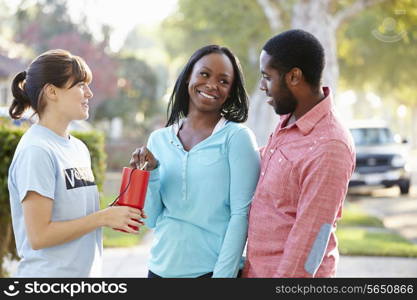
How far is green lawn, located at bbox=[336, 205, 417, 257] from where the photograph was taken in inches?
362

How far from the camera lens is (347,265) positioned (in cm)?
834

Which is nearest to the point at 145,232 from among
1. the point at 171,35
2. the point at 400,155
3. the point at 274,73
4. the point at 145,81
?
the point at 400,155

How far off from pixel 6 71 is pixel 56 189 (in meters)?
25.3

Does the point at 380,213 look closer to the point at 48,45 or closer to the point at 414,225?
the point at 414,225

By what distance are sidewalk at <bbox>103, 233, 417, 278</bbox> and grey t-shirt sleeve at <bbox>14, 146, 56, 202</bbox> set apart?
15.6 ft

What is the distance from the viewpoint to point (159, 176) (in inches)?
129

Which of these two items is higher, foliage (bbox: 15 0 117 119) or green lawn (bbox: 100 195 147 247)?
foliage (bbox: 15 0 117 119)

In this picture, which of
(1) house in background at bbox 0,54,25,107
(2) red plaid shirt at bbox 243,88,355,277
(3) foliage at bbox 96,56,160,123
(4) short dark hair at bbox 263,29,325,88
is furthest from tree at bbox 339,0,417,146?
(2) red plaid shirt at bbox 243,88,355,277

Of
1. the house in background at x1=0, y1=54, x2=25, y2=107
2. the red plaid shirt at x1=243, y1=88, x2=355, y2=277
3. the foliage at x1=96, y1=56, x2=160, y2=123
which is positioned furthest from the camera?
the foliage at x1=96, y1=56, x2=160, y2=123

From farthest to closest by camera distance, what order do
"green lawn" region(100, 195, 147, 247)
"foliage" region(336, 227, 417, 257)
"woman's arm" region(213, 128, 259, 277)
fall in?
"green lawn" region(100, 195, 147, 247)
"foliage" region(336, 227, 417, 257)
"woman's arm" region(213, 128, 259, 277)

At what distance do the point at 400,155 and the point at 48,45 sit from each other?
732 inches

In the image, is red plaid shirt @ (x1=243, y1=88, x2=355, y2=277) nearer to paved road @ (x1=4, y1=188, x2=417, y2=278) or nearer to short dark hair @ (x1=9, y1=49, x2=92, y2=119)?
short dark hair @ (x1=9, y1=49, x2=92, y2=119)

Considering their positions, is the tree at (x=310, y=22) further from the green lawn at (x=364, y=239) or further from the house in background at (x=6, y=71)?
the house in background at (x=6, y=71)

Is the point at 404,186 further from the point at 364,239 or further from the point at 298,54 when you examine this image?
the point at 298,54
